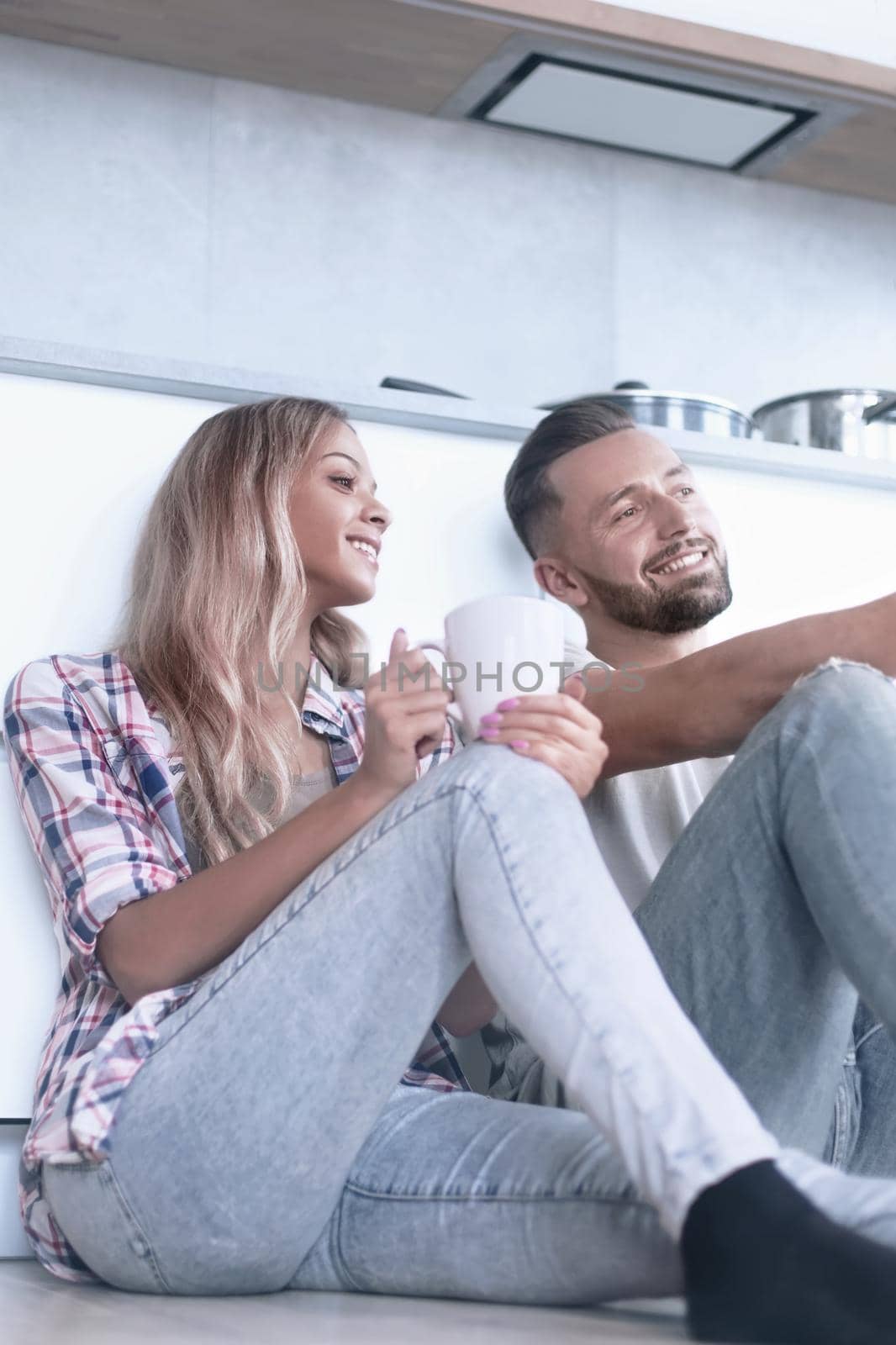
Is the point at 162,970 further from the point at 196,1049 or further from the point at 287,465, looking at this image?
the point at 287,465

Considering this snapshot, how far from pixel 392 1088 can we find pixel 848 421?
137cm

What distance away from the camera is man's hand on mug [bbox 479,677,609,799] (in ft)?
3.28

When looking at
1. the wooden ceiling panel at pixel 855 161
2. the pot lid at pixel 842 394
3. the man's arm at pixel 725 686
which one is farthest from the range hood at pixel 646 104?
the man's arm at pixel 725 686

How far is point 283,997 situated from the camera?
38.2 inches

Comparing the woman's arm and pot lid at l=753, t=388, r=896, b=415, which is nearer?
the woman's arm

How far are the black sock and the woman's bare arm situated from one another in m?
0.43

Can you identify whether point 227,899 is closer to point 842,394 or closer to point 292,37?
point 842,394

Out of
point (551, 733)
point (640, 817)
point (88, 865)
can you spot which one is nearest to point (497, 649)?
point (551, 733)

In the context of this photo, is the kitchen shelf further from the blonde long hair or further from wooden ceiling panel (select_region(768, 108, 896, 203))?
wooden ceiling panel (select_region(768, 108, 896, 203))

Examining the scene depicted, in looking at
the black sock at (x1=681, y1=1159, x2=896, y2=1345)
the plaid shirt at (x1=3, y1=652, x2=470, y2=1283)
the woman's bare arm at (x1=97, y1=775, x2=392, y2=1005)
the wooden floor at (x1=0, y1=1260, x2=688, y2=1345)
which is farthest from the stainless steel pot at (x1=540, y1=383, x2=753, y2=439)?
the black sock at (x1=681, y1=1159, x2=896, y2=1345)

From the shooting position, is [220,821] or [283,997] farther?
[220,821]

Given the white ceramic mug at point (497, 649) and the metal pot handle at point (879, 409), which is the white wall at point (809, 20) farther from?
the white ceramic mug at point (497, 649)

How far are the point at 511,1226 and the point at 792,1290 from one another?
0.31 m

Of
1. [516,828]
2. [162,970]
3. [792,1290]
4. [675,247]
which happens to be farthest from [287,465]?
[675,247]
